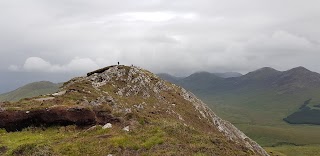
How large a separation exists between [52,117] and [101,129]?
8652 millimetres

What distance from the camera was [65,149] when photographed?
30.5m

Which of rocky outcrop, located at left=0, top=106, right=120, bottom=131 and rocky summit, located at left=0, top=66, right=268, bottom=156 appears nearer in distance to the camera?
rocky summit, located at left=0, top=66, right=268, bottom=156

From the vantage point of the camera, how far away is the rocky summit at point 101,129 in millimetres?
30312

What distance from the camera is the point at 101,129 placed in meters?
36.8

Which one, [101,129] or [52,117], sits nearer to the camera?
[101,129]

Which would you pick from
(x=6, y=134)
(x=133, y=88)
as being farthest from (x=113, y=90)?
(x=6, y=134)

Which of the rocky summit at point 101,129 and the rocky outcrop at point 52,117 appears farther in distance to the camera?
the rocky outcrop at point 52,117

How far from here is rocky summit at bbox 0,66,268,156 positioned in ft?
99.5

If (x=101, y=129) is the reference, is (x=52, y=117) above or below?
above

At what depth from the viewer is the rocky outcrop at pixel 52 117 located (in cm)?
4134

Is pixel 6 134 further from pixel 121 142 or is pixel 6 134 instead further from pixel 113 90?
pixel 113 90

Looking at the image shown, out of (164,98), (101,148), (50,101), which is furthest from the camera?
(164,98)

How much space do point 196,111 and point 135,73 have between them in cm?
1745

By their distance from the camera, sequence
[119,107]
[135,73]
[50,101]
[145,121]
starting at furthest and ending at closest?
[135,73]
[119,107]
[50,101]
[145,121]
